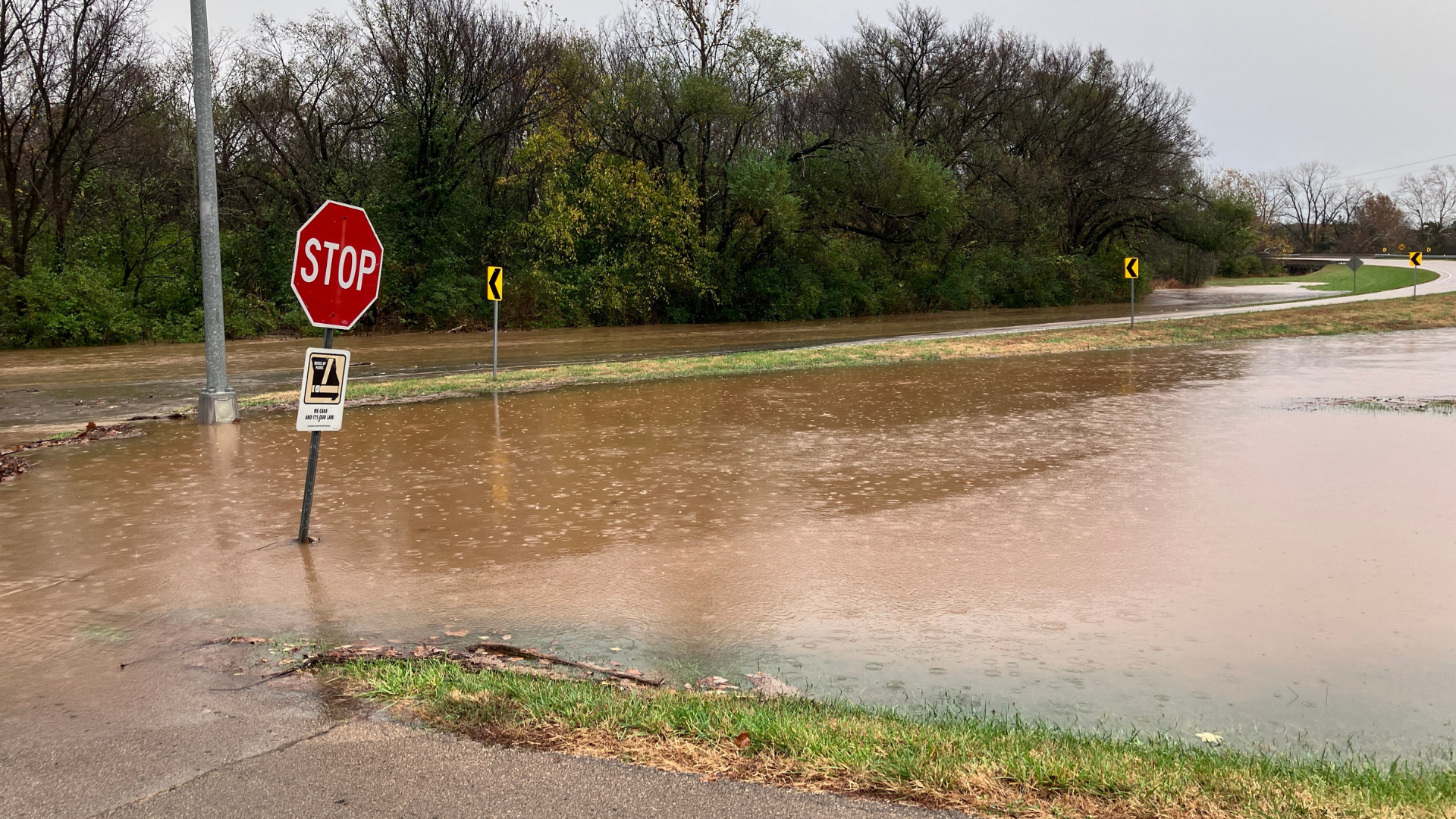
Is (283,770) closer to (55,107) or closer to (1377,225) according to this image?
(55,107)

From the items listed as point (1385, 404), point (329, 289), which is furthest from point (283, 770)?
point (1385, 404)

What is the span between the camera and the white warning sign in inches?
299

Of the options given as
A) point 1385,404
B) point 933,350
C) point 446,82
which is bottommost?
point 1385,404

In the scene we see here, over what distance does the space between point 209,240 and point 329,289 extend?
8.17 metres

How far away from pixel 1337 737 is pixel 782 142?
39.5m

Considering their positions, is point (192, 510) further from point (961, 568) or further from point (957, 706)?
point (957, 706)

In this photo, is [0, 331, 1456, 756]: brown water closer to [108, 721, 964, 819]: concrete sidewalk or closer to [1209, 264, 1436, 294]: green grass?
[108, 721, 964, 819]: concrete sidewalk

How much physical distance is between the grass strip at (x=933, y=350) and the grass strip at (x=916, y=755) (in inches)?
523

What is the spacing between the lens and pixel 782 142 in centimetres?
4225

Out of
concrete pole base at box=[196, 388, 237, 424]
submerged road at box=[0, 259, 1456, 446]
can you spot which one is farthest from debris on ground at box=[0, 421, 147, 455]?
concrete pole base at box=[196, 388, 237, 424]

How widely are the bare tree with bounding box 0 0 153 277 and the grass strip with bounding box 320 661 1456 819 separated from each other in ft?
108

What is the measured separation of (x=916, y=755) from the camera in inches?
157

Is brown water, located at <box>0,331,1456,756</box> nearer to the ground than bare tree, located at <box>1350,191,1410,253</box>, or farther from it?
nearer to the ground

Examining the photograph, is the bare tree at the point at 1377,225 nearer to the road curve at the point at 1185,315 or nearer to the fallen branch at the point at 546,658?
the road curve at the point at 1185,315
